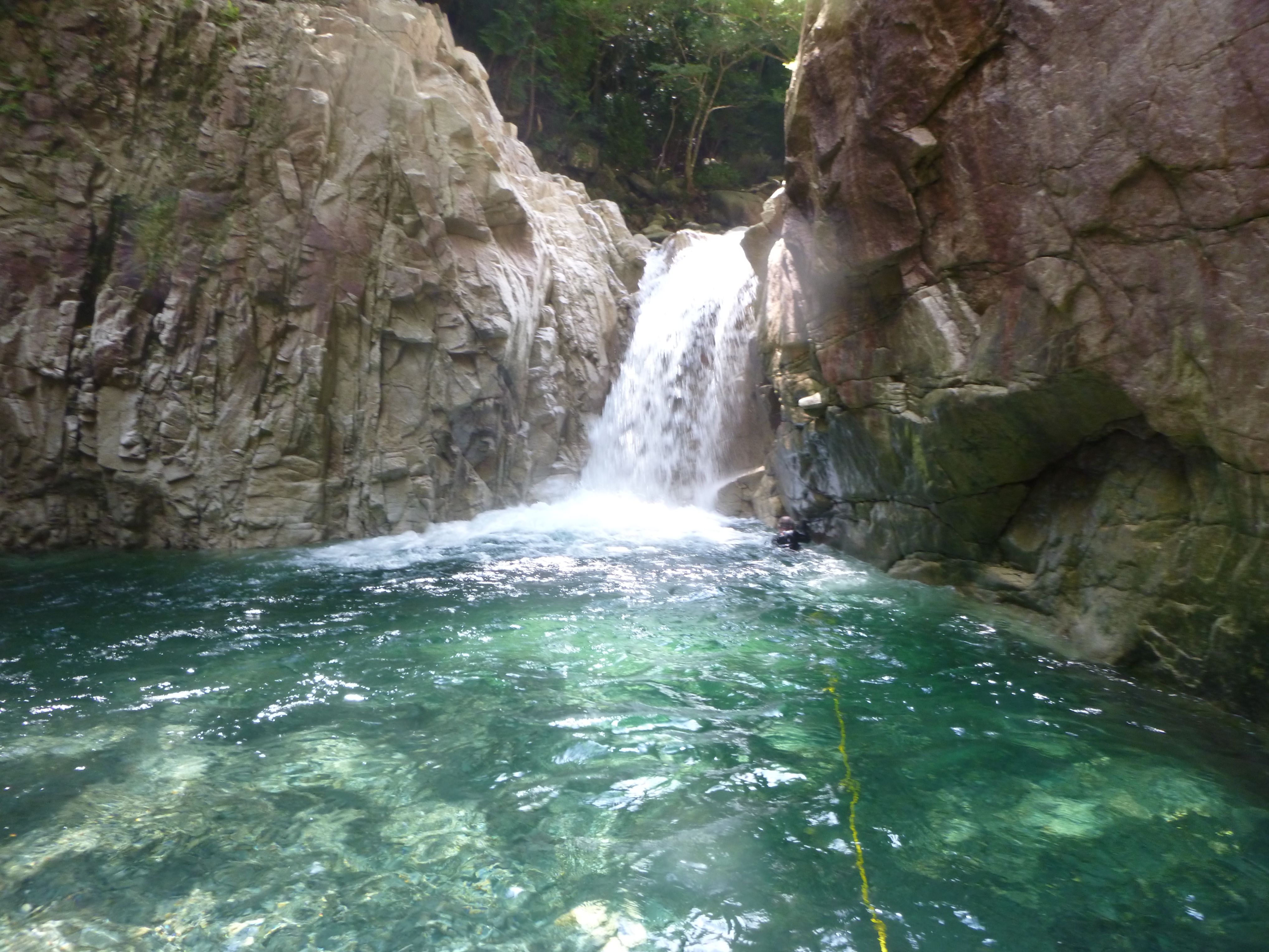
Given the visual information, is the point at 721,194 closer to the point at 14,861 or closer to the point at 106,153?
the point at 106,153

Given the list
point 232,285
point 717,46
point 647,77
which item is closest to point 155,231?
point 232,285

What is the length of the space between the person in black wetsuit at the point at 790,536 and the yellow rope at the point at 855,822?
4.64m

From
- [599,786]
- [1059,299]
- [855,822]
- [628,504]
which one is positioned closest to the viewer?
[855,822]

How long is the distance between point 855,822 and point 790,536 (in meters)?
6.42

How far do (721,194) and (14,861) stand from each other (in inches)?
966

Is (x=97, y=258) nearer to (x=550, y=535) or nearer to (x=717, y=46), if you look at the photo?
(x=550, y=535)

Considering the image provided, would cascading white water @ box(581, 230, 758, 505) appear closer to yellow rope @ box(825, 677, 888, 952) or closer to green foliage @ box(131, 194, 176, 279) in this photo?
green foliage @ box(131, 194, 176, 279)

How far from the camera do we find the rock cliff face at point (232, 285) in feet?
33.1

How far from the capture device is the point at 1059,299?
5.84 meters

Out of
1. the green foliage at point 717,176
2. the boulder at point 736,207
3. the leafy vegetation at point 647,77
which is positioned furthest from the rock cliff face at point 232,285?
the green foliage at point 717,176

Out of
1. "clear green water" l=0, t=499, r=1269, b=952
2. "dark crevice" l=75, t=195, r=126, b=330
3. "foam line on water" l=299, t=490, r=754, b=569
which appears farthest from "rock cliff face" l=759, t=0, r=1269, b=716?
"dark crevice" l=75, t=195, r=126, b=330

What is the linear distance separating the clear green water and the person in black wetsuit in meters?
2.77

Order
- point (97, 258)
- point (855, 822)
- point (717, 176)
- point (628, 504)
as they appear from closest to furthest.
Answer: point (855, 822) → point (97, 258) → point (628, 504) → point (717, 176)

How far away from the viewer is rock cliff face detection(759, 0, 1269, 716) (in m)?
4.71
